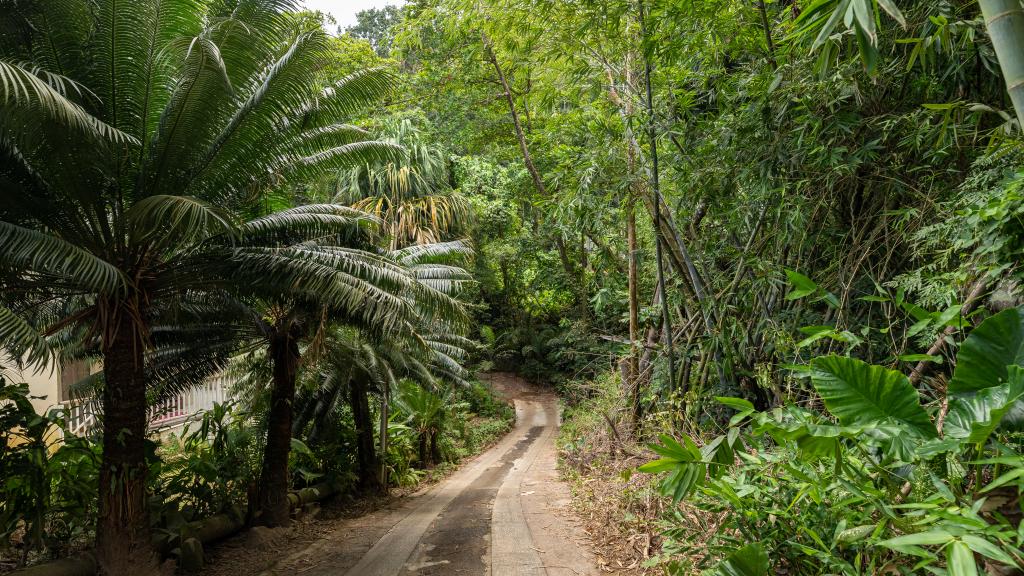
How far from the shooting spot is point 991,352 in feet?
6.96

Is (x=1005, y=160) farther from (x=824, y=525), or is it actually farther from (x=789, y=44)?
(x=824, y=525)

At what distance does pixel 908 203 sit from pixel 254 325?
24.7 ft

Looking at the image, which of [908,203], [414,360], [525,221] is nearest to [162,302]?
[414,360]

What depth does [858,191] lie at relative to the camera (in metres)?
4.53

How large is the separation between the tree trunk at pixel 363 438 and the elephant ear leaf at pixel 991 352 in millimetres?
9973

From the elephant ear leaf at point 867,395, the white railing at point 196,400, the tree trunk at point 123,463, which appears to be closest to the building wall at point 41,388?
the white railing at point 196,400

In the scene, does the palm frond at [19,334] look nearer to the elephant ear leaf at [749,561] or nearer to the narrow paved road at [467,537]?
the narrow paved road at [467,537]

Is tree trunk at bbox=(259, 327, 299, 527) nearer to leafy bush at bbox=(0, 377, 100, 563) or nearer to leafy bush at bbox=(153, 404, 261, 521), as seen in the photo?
leafy bush at bbox=(153, 404, 261, 521)

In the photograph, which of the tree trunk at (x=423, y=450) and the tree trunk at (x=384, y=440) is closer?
the tree trunk at (x=384, y=440)

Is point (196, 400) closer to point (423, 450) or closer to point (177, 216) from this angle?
point (423, 450)

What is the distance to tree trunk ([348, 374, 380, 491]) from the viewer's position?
11.0 meters

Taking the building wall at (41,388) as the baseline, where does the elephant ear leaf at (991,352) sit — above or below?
below

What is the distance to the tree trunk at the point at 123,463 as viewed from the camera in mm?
5180

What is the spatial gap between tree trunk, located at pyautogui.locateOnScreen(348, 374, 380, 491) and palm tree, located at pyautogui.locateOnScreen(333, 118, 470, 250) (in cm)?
437
